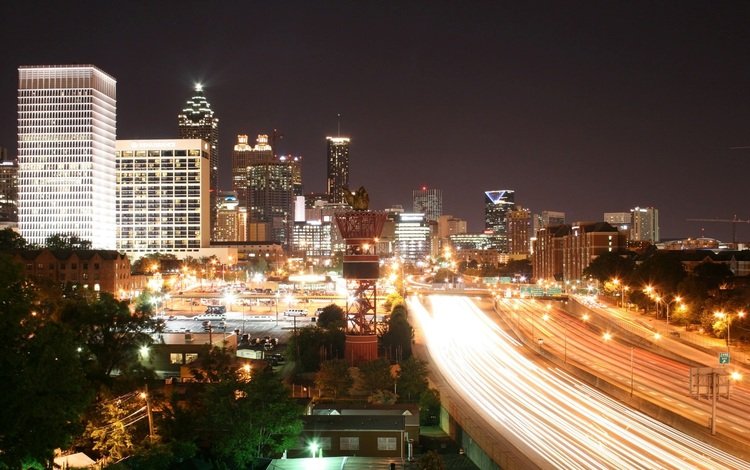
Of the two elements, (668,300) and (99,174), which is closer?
(668,300)

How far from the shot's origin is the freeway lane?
35938 millimetres

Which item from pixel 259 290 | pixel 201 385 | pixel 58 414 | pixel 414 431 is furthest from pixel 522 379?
pixel 259 290

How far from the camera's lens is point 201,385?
139 ft

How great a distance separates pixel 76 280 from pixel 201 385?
8742 cm

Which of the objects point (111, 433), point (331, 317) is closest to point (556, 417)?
point (111, 433)

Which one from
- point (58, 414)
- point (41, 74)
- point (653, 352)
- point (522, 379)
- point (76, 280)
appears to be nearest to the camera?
point (58, 414)

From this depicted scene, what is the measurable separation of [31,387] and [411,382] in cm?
3266

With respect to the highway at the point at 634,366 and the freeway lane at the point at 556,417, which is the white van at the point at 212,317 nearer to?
the highway at the point at 634,366

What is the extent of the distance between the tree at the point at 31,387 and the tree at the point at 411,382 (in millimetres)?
30461

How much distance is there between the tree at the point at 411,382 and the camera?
51.6 meters

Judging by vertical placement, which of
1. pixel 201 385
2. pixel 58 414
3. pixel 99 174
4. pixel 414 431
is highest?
pixel 99 174

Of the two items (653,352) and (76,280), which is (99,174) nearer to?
(76,280)

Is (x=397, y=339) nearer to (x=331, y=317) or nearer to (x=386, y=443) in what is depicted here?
(x=331, y=317)

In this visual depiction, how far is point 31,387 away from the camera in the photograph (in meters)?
22.1
